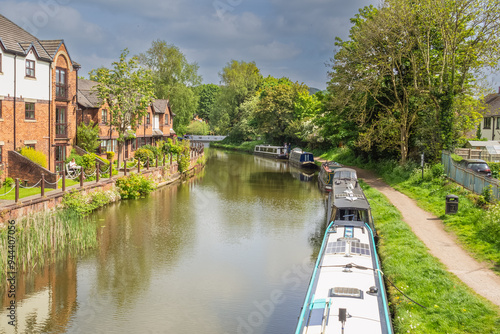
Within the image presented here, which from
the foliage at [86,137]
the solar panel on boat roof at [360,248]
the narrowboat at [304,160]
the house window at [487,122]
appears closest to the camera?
the solar panel on boat roof at [360,248]

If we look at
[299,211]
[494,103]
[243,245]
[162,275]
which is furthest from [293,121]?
[162,275]

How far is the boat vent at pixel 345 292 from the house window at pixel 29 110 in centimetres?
2436

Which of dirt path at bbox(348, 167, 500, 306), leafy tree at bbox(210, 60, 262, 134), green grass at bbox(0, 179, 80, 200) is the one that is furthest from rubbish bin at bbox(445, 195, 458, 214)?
leafy tree at bbox(210, 60, 262, 134)

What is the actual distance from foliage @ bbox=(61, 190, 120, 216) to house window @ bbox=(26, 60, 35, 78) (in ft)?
28.9

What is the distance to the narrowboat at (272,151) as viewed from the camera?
67.6 m

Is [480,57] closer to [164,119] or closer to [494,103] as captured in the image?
[494,103]

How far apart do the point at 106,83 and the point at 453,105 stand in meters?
25.7

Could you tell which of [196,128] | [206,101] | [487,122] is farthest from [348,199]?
[206,101]

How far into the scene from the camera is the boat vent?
33.3ft

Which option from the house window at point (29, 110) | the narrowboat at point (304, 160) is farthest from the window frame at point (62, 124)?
the narrowboat at point (304, 160)

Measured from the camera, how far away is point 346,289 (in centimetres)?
1038

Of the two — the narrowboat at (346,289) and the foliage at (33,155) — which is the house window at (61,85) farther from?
the narrowboat at (346,289)

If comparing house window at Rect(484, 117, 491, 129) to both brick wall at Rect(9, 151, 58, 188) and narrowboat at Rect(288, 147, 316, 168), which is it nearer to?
narrowboat at Rect(288, 147, 316, 168)

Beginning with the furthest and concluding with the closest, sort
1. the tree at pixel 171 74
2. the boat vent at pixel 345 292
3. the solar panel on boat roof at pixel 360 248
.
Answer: the tree at pixel 171 74 → the solar panel on boat roof at pixel 360 248 → the boat vent at pixel 345 292
